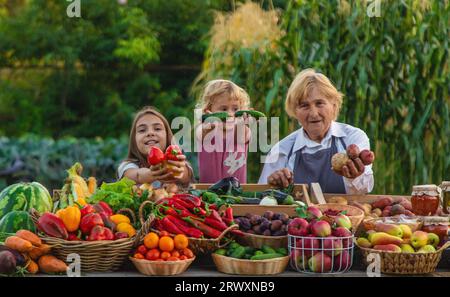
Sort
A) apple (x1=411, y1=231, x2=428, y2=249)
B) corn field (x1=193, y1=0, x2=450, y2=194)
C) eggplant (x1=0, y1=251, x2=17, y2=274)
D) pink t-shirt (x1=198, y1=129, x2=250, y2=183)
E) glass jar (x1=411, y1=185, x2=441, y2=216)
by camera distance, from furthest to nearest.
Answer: corn field (x1=193, y1=0, x2=450, y2=194)
pink t-shirt (x1=198, y1=129, x2=250, y2=183)
glass jar (x1=411, y1=185, x2=441, y2=216)
apple (x1=411, y1=231, x2=428, y2=249)
eggplant (x1=0, y1=251, x2=17, y2=274)

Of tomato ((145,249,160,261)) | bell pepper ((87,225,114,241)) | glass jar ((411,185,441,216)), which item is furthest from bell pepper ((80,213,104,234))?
glass jar ((411,185,441,216))

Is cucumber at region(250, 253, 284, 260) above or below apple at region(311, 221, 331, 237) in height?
below

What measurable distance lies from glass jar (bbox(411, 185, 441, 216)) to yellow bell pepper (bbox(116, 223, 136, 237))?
1444 mm

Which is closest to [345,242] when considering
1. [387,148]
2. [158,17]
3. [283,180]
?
[283,180]

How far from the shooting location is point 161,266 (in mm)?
3551

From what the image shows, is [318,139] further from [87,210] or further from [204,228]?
[87,210]

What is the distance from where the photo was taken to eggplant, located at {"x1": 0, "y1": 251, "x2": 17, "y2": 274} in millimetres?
3537

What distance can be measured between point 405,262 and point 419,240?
0.45 feet

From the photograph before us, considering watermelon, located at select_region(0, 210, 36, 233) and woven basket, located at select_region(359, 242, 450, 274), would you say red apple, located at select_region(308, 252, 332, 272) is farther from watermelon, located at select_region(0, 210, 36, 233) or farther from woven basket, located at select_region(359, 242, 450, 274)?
watermelon, located at select_region(0, 210, 36, 233)

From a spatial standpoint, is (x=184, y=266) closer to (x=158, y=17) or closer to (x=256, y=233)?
(x=256, y=233)

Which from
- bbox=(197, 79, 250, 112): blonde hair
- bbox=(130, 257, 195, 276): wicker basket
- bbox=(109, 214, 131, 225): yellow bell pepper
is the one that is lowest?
bbox=(130, 257, 195, 276): wicker basket

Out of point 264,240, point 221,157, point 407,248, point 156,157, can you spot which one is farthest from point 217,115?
point 407,248

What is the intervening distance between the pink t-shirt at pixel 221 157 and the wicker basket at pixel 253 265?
1.51 metres

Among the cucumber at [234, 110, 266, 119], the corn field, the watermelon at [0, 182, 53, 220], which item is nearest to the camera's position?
the watermelon at [0, 182, 53, 220]
